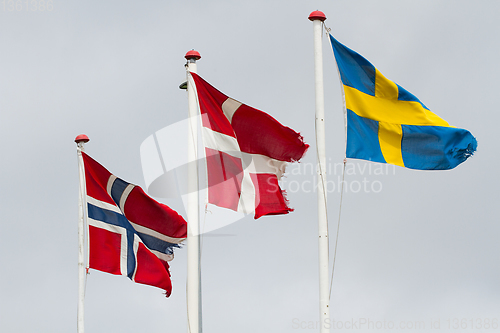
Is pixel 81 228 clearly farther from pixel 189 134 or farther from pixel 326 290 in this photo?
pixel 326 290

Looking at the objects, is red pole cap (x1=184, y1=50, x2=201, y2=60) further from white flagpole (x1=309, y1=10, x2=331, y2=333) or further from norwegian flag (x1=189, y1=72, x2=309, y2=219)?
white flagpole (x1=309, y1=10, x2=331, y2=333)

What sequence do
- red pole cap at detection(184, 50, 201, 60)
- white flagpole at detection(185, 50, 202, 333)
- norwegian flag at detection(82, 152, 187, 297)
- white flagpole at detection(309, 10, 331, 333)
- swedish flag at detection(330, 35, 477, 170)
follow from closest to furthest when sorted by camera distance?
white flagpole at detection(309, 10, 331, 333)
swedish flag at detection(330, 35, 477, 170)
white flagpole at detection(185, 50, 202, 333)
red pole cap at detection(184, 50, 201, 60)
norwegian flag at detection(82, 152, 187, 297)

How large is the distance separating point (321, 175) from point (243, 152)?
7.90ft

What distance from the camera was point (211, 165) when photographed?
17.3 metres

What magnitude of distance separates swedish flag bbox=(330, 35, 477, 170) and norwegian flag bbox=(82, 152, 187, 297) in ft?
22.6

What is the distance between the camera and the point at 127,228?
72.6ft

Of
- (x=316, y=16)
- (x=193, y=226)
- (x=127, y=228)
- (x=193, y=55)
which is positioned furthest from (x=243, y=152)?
(x=127, y=228)

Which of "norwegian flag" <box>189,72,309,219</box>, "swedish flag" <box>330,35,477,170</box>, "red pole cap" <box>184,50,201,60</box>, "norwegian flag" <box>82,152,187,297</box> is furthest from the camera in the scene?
"norwegian flag" <box>82,152,187,297</box>

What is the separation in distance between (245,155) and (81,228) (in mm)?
6214

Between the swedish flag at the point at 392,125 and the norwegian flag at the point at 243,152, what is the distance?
57.7 inches

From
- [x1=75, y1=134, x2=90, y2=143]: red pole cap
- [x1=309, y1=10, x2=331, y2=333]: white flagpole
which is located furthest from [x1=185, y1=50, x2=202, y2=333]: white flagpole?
[x1=75, y1=134, x2=90, y2=143]: red pole cap

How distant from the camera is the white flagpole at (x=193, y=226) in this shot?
1772 cm

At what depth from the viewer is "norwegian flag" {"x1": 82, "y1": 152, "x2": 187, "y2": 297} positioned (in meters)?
21.9

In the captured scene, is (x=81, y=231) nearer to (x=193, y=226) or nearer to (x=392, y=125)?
(x=193, y=226)
